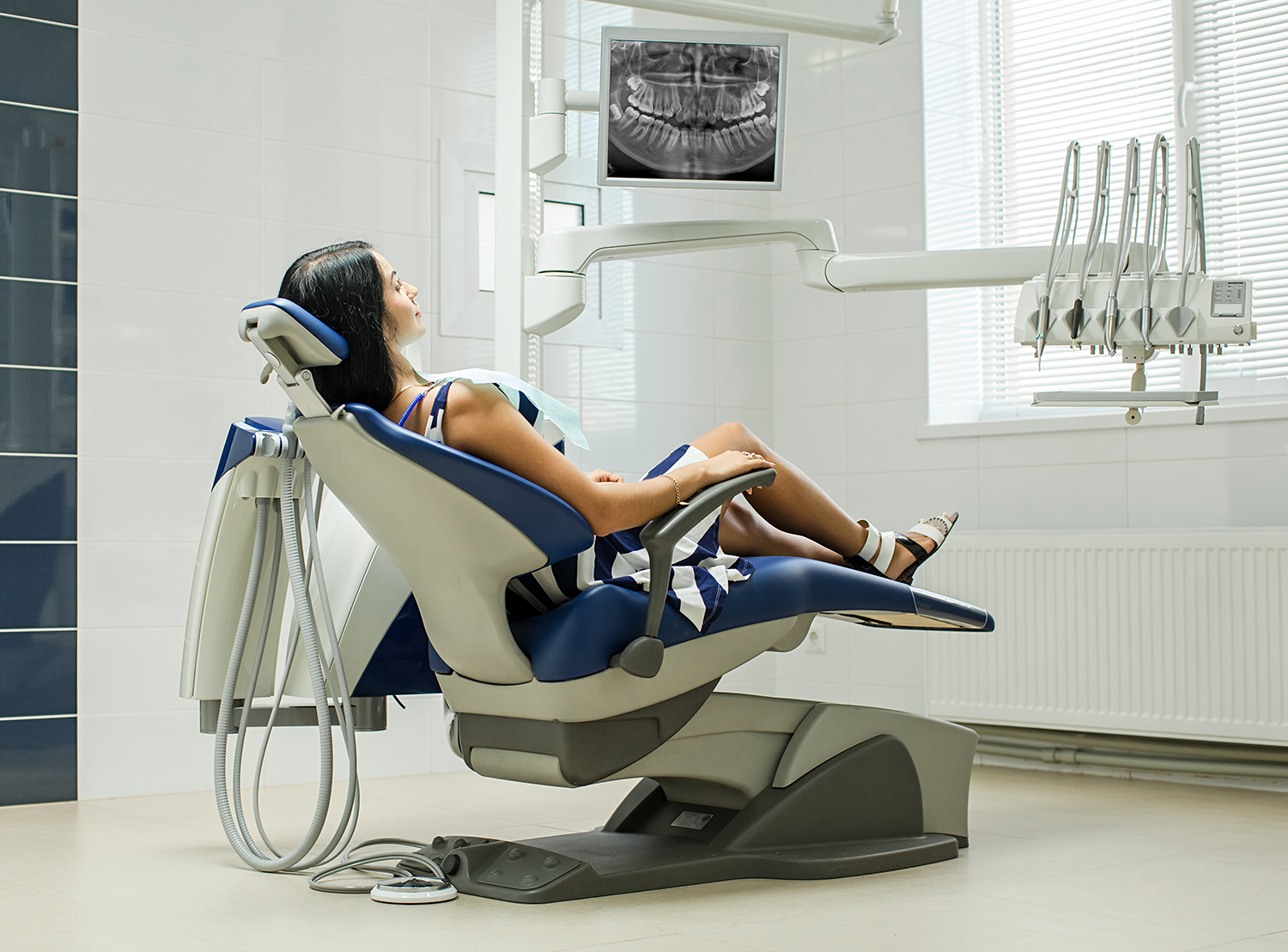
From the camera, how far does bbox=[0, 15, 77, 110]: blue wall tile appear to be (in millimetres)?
3766

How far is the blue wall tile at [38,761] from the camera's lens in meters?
3.68

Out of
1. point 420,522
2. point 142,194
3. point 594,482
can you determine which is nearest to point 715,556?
point 594,482

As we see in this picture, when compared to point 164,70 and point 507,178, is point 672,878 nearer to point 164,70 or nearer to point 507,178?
point 507,178

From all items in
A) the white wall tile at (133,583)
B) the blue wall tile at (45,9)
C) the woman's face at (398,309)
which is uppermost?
the blue wall tile at (45,9)

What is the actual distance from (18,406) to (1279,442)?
3505 millimetres

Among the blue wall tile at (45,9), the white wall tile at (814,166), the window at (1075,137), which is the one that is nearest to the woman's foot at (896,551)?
the window at (1075,137)

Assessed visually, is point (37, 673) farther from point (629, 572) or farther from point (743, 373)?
point (743, 373)

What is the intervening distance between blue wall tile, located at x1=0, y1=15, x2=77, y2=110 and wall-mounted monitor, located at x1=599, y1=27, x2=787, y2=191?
1.65 meters

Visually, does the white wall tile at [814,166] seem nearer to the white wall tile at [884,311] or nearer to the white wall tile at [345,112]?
the white wall tile at [884,311]

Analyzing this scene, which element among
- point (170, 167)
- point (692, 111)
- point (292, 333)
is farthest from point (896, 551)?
point (170, 167)

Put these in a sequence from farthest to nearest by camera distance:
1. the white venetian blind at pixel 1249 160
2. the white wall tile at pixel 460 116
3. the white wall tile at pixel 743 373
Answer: the white wall tile at pixel 743 373, the white wall tile at pixel 460 116, the white venetian blind at pixel 1249 160

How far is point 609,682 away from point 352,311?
0.80 m

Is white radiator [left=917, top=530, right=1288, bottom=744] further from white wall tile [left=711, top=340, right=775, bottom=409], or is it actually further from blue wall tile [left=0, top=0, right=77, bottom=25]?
blue wall tile [left=0, top=0, right=77, bottom=25]

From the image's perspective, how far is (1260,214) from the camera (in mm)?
4145
